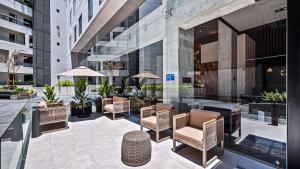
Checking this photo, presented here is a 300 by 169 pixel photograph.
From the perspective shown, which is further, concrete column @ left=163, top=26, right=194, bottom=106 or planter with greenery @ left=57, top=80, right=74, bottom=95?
planter with greenery @ left=57, top=80, right=74, bottom=95

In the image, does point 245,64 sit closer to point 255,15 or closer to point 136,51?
point 255,15

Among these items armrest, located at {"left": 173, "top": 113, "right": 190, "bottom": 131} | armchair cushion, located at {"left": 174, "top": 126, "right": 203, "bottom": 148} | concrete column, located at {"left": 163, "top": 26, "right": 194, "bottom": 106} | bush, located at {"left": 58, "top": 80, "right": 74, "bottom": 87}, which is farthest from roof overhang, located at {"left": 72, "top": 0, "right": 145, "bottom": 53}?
bush, located at {"left": 58, "top": 80, "right": 74, "bottom": 87}

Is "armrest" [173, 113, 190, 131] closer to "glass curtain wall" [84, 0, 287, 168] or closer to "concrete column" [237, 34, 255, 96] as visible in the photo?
"glass curtain wall" [84, 0, 287, 168]

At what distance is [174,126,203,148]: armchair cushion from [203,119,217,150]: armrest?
0.36 ft

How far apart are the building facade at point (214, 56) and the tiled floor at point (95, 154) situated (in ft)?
3.07

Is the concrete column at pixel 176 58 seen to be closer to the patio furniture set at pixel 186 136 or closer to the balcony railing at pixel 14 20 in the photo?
the patio furniture set at pixel 186 136

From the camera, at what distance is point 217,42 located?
10.9m

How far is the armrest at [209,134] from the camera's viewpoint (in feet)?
10.4

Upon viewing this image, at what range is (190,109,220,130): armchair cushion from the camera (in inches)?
147

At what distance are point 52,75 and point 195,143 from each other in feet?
80.2

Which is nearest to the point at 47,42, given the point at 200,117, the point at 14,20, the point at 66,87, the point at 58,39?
the point at 58,39

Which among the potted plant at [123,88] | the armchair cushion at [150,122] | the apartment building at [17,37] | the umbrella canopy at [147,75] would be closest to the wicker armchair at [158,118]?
the armchair cushion at [150,122]

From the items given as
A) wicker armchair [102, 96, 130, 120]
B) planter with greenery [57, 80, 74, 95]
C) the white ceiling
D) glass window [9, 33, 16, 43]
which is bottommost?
wicker armchair [102, 96, 130, 120]

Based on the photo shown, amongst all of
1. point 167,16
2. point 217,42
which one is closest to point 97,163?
point 167,16
